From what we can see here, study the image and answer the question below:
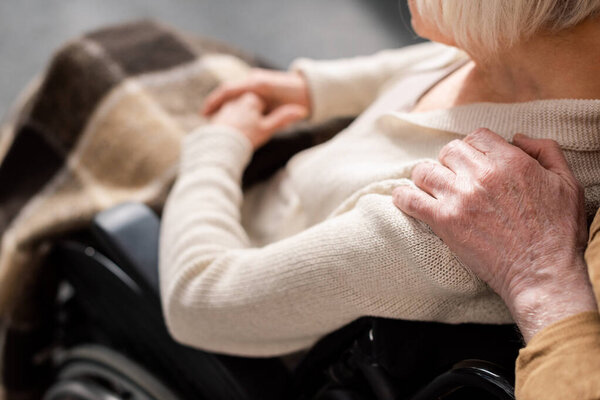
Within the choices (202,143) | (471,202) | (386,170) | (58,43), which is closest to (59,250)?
(202,143)

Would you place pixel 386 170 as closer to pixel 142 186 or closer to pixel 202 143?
pixel 202 143

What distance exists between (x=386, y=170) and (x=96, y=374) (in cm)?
60

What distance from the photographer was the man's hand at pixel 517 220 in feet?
1.52

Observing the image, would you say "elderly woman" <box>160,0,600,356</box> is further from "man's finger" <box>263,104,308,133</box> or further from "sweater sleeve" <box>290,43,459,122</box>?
"sweater sleeve" <box>290,43,459,122</box>

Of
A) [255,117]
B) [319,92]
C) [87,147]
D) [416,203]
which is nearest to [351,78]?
[319,92]

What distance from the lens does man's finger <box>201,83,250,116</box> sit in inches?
39.0

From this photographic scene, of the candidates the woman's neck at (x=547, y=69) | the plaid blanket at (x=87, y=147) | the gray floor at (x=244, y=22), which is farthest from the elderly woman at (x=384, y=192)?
the gray floor at (x=244, y=22)

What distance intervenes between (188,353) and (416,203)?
399 millimetres

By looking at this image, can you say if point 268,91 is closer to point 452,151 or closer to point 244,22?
point 452,151

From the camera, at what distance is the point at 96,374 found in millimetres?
939

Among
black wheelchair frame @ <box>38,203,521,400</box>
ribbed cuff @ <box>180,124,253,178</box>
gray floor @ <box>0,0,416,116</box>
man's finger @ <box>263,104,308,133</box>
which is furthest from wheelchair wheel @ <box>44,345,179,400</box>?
gray floor @ <box>0,0,416,116</box>

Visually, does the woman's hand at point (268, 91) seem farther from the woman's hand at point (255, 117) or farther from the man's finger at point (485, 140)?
the man's finger at point (485, 140)

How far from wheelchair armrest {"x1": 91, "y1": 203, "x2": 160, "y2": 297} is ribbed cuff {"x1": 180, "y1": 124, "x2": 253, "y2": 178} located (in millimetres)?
88

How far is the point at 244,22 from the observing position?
2.00 m
